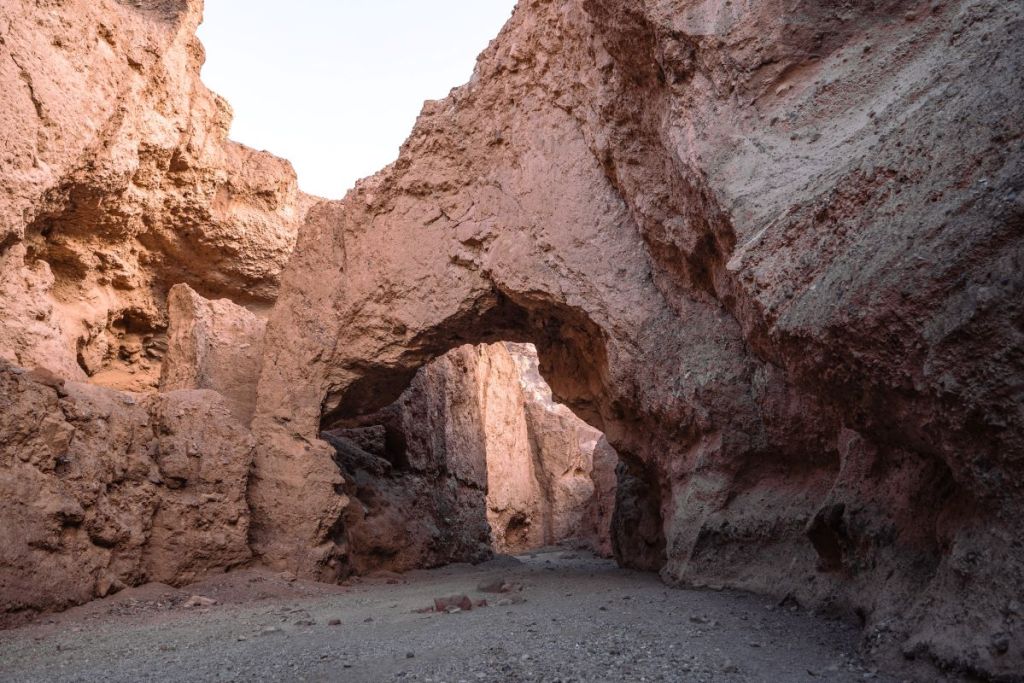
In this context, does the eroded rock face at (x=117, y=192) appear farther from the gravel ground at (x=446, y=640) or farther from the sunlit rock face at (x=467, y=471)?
the gravel ground at (x=446, y=640)

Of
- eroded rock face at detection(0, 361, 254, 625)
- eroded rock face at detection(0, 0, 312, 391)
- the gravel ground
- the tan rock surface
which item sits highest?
eroded rock face at detection(0, 0, 312, 391)

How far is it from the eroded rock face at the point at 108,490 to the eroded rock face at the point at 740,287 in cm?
52

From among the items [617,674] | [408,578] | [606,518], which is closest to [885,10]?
[617,674]

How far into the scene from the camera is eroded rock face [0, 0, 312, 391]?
639cm

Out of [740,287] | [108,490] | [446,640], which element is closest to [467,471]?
[108,490]

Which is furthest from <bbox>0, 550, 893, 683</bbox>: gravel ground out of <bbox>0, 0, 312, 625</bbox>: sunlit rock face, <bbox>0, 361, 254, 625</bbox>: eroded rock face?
<bbox>0, 0, 312, 625</bbox>: sunlit rock face

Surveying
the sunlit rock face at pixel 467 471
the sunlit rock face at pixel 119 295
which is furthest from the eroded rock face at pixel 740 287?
the sunlit rock face at pixel 467 471

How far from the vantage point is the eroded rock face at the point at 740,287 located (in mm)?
2533

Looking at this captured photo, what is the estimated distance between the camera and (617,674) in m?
2.65

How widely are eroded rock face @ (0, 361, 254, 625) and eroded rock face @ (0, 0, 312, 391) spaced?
1.24 meters

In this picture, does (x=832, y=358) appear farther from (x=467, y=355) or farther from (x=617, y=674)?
(x=467, y=355)

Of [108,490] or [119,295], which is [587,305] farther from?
[119,295]

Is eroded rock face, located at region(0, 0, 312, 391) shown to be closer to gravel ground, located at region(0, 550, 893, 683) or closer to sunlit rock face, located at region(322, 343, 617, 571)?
sunlit rock face, located at region(322, 343, 617, 571)

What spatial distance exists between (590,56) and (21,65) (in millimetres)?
4549
